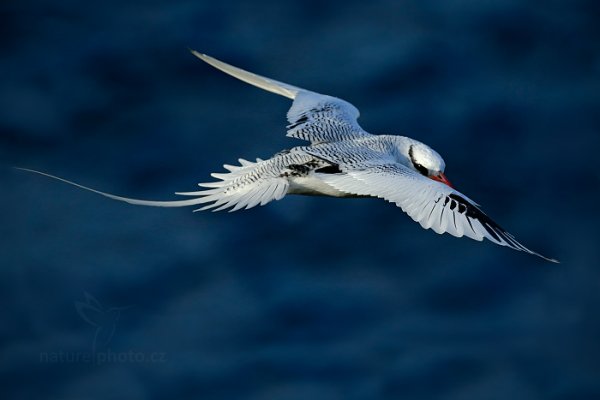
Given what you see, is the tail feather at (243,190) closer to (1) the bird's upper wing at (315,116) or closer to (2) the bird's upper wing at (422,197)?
(2) the bird's upper wing at (422,197)

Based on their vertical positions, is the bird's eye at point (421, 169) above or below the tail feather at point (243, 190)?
above

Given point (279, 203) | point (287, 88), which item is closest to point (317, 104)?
point (287, 88)

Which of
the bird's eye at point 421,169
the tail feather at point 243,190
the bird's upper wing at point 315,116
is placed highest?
the bird's upper wing at point 315,116

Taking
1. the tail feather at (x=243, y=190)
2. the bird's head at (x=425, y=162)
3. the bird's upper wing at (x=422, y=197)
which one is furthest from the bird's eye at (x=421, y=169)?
the tail feather at (x=243, y=190)

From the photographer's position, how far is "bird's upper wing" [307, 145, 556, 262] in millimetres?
9703

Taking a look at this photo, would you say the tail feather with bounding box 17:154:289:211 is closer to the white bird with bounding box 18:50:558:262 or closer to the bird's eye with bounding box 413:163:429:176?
the white bird with bounding box 18:50:558:262

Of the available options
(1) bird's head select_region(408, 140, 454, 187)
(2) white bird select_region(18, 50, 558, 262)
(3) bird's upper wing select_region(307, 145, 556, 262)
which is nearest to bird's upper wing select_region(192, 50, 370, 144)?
(2) white bird select_region(18, 50, 558, 262)

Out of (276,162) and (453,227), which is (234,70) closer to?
(276,162)

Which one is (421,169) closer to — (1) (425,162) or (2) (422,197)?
(1) (425,162)

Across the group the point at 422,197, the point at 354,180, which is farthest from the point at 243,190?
the point at 422,197

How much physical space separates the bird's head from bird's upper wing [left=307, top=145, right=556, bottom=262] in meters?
0.61

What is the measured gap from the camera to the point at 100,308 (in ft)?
40.0

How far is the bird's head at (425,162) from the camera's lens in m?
11.1

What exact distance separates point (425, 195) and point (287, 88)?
3.39m
